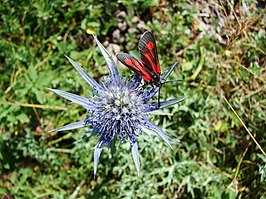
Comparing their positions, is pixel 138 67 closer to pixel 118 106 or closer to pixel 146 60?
pixel 146 60

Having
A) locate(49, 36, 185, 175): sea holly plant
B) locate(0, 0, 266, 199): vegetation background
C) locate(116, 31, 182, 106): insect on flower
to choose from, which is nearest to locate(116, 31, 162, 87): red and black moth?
locate(116, 31, 182, 106): insect on flower

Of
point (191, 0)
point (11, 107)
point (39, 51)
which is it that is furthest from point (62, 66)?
point (191, 0)

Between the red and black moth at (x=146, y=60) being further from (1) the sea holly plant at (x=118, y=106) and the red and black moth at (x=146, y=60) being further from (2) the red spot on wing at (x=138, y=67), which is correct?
(1) the sea holly plant at (x=118, y=106)

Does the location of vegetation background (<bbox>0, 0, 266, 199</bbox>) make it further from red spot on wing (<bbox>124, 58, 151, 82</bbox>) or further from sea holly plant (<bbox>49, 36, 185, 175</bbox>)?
red spot on wing (<bbox>124, 58, 151, 82</bbox>)

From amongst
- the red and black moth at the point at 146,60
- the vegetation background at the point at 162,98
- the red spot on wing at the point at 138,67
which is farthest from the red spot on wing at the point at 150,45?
the vegetation background at the point at 162,98

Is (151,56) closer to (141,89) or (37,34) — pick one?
(141,89)

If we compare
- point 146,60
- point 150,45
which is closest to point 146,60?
point 146,60
